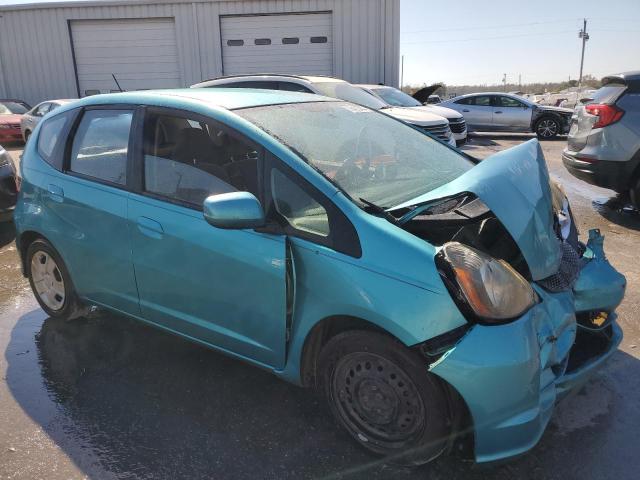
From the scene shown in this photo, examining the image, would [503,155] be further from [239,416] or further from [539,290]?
[239,416]

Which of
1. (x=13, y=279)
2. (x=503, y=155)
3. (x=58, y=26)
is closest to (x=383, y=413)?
(x=503, y=155)

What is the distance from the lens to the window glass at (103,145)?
10.2 ft

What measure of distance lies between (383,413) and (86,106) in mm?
2698

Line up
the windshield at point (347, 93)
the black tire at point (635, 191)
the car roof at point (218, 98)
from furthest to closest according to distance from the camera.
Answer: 1. the windshield at point (347, 93)
2. the black tire at point (635, 191)
3. the car roof at point (218, 98)

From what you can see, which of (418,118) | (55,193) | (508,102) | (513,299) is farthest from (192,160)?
(508,102)

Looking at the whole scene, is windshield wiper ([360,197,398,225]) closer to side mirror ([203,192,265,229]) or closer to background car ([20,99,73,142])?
side mirror ([203,192,265,229])

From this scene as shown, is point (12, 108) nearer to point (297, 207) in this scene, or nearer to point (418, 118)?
point (418, 118)

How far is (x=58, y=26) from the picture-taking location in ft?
59.7

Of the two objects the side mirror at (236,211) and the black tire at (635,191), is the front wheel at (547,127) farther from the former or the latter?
the side mirror at (236,211)

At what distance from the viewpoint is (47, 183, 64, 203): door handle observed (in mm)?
3375

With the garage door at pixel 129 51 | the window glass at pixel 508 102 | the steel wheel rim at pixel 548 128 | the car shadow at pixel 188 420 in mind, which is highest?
the garage door at pixel 129 51

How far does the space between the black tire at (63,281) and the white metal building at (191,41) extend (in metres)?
15.2

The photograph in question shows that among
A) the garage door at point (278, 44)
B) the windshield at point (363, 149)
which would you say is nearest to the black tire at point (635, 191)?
the windshield at point (363, 149)

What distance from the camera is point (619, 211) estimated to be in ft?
21.6
